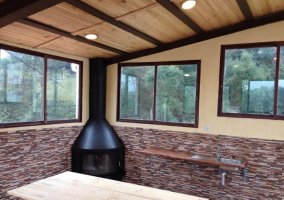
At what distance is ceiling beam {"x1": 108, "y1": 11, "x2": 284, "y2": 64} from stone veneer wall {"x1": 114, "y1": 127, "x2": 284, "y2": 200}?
56.5 inches

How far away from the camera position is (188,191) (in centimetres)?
452

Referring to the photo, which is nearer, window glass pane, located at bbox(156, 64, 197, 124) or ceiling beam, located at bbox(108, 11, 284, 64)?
ceiling beam, located at bbox(108, 11, 284, 64)

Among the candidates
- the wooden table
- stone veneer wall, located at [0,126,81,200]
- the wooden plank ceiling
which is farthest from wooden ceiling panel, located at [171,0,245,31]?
stone veneer wall, located at [0,126,81,200]

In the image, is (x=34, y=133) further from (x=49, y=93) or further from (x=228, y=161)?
(x=228, y=161)

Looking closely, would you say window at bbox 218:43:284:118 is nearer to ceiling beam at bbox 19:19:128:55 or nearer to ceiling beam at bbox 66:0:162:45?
ceiling beam at bbox 66:0:162:45

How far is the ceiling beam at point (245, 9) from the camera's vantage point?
10.9 feet

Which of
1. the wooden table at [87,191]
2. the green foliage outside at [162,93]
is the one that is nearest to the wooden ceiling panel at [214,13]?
the green foliage outside at [162,93]

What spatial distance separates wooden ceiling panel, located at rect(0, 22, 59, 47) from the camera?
10.5 feet

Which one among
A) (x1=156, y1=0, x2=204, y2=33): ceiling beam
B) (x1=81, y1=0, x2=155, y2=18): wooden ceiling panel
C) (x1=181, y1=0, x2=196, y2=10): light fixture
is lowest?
(x1=81, y1=0, x2=155, y2=18): wooden ceiling panel

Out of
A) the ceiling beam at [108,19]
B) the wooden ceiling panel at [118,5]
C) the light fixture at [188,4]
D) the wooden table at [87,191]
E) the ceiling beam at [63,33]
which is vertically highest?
the light fixture at [188,4]

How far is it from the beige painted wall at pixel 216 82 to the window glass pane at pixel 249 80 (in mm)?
153

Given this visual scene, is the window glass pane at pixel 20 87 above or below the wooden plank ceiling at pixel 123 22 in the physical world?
below

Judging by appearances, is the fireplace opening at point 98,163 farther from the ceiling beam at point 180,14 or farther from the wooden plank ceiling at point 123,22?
the ceiling beam at point 180,14

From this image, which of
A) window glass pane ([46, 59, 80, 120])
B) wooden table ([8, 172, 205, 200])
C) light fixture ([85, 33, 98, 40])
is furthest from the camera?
window glass pane ([46, 59, 80, 120])
